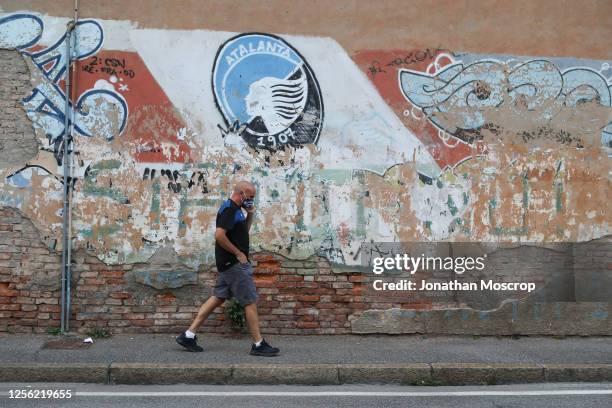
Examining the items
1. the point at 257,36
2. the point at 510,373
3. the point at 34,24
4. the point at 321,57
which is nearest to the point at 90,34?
the point at 34,24

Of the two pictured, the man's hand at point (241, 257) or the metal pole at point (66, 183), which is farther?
the metal pole at point (66, 183)

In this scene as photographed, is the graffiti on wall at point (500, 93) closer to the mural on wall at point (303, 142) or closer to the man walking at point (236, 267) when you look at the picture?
the mural on wall at point (303, 142)

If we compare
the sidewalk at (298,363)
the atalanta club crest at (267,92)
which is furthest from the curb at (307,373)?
the atalanta club crest at (267,92)

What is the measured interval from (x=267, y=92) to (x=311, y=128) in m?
0.66

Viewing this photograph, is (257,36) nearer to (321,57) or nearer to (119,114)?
(321,57)

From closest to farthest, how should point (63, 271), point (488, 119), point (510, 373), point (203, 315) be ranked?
1. point (510, 373)
2. point (203, 315)
3. point (63, 271)
4. point (488, 119)

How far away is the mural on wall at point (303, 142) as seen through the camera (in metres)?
7.83

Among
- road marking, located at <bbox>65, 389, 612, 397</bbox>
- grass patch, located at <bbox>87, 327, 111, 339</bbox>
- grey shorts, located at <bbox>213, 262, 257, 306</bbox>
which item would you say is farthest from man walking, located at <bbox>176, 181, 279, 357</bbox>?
grass patch, located at <bbox>87, 327, 111, 339</bbox>

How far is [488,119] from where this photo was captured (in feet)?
27.1

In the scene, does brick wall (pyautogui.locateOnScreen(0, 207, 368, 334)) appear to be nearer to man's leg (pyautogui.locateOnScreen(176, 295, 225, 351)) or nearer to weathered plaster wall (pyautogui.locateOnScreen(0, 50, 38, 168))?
weathered plaster wall (pyautogui.locateOnScreen(0, 50, 38, 168))

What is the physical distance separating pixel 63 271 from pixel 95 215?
28.0 inches

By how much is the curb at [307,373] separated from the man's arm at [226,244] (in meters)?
1.09

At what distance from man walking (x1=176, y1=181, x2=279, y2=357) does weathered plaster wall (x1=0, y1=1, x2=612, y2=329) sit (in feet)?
2.95

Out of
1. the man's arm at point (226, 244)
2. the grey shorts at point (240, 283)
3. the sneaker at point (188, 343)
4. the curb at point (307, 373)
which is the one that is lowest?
the curb at point (307, 373)
